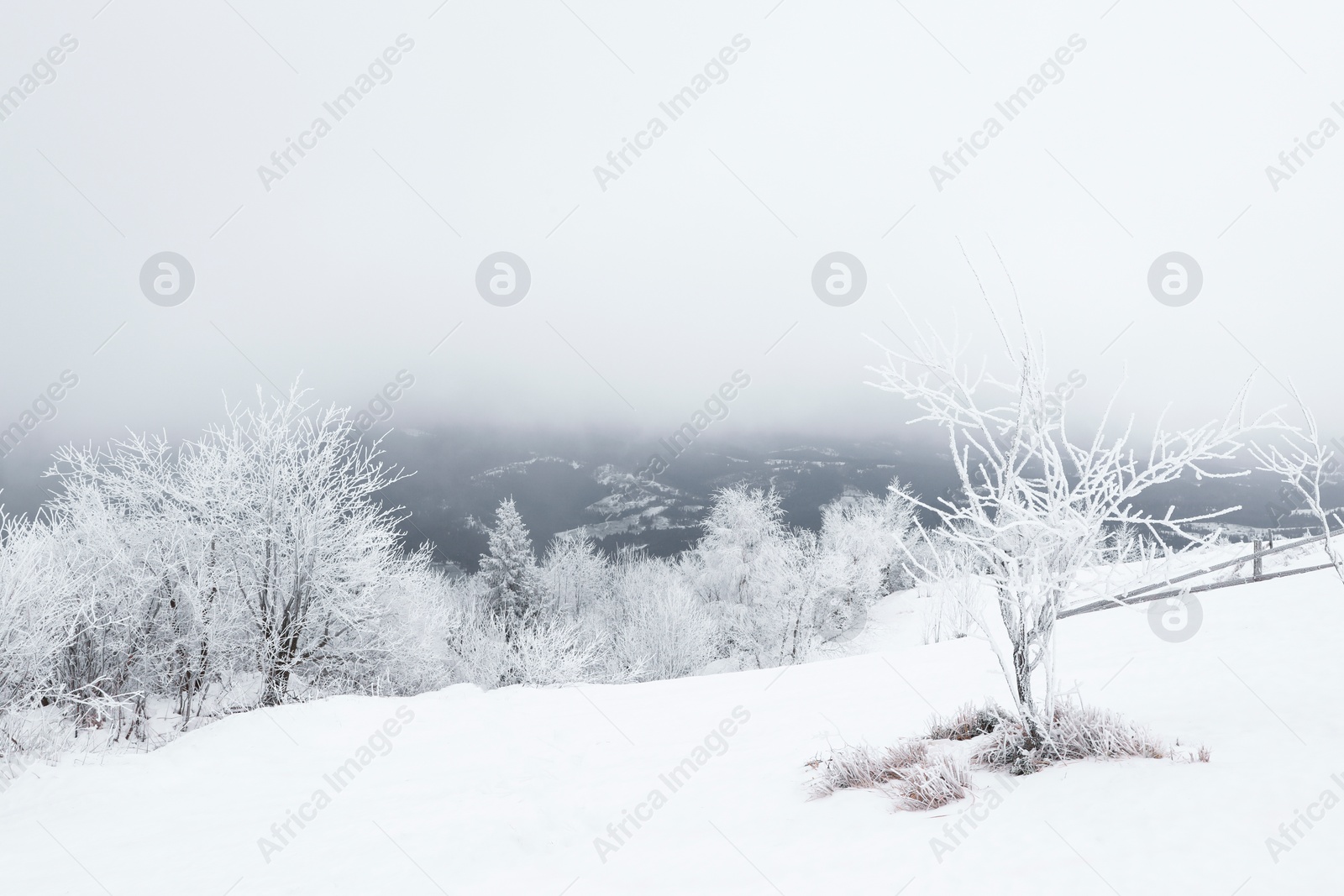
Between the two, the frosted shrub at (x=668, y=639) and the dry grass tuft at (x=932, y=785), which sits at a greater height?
the dry grass tuft at (x=932, y=785)

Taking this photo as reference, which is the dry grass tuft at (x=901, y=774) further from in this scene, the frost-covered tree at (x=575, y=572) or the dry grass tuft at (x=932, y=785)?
the frost-covered tree at (x=575, y=572)

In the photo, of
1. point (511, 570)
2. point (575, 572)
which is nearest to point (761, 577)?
point (511, 570)

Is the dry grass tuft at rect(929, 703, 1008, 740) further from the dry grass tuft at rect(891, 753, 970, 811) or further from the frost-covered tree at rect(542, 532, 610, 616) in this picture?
the frost-covered tree at rect(542, 532, 610, 616)

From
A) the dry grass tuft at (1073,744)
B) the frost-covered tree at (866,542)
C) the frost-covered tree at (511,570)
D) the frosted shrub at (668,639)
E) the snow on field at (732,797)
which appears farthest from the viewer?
the frost-covered tree at (866,542)

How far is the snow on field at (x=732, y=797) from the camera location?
3234 mm

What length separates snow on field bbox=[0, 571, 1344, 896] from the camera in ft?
10.6

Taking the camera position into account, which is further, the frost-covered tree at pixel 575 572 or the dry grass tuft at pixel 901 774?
the frost-covered tree at pixel 575 572

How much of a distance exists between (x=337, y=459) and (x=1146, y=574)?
17.5m

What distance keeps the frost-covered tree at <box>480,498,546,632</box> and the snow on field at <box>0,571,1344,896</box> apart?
20997 mm

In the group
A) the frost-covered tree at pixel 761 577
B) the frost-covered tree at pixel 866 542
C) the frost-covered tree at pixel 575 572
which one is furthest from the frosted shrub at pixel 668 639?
the frost-covered tree at pixel 575 572

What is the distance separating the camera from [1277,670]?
5.95 m

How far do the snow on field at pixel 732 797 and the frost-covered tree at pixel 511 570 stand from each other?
2100 centimetres

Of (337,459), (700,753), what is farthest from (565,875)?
(337,459)

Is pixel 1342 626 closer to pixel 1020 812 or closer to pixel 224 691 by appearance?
pixel 1020 812
